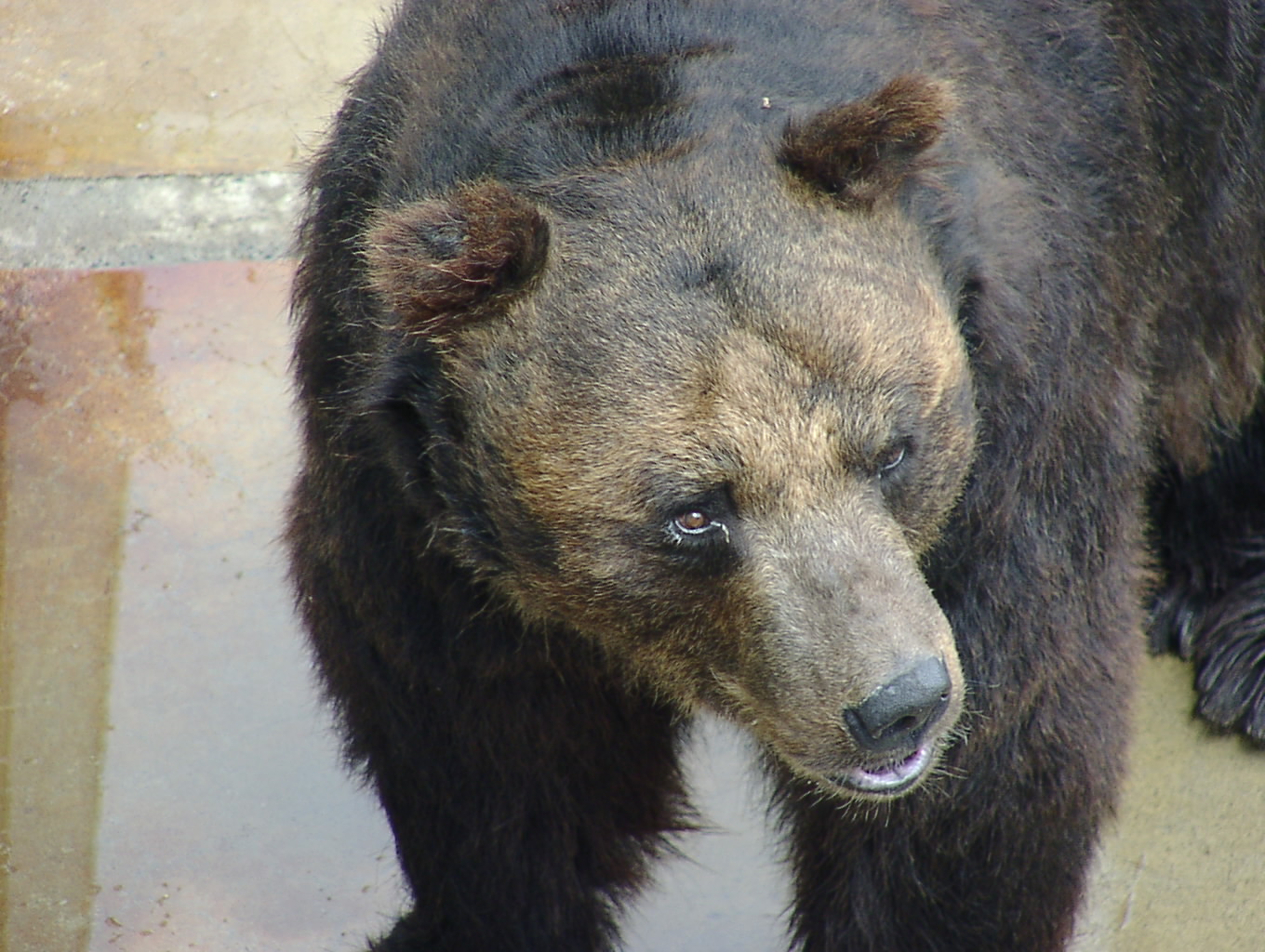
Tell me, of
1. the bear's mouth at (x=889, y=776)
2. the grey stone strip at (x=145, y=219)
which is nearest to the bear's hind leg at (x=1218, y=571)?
the bear's mouth at (x=889, y=776)

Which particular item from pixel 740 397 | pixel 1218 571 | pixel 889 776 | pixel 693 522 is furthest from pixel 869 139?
pixel 1218 571

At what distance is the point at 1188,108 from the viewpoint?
4234mm

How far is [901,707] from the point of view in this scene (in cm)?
303

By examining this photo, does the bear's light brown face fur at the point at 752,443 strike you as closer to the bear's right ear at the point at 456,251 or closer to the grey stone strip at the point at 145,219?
the bear's right ear at the point at 456,251

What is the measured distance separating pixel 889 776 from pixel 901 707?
265mm

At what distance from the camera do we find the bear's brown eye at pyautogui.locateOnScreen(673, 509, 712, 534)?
312 centimetres

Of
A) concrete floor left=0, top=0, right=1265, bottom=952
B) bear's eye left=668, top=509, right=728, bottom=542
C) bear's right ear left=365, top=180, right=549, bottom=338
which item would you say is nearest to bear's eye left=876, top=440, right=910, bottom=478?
bear's eye left=668, top=509, right=728, bottom=542

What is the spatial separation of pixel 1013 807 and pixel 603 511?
121 centimetres

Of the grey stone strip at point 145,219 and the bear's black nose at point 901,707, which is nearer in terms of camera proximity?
the bear's black nose at point 901,707

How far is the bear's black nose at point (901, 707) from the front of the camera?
9.92 ft

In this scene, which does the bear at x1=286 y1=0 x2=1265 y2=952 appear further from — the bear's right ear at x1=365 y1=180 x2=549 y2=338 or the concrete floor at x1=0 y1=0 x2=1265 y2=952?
the concrete floor at x1=0 y1=0 x2=1265 y2=952

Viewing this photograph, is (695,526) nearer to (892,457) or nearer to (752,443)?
(752,443)

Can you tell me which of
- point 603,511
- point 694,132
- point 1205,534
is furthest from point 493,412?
point 1205,534

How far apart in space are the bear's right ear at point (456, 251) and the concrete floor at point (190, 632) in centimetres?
207
